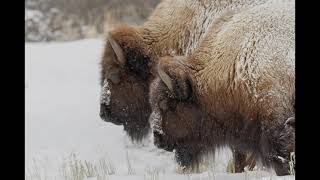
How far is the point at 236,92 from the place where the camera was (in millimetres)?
5848

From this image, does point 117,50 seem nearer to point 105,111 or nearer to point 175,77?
point 105,111

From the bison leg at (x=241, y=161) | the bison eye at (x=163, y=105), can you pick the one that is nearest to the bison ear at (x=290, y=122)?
the bison eye at (x=163, y=105)

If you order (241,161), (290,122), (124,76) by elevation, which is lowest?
(241,161)

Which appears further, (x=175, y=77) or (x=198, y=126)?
(x=198, y=126)

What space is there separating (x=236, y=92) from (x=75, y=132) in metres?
4.75

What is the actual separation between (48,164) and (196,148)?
2.44m

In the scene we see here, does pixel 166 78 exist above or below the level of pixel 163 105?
above

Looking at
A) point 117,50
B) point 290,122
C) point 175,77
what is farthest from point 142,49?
point 290,122

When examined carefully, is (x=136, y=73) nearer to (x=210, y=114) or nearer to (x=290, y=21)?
(x=210, y=114)

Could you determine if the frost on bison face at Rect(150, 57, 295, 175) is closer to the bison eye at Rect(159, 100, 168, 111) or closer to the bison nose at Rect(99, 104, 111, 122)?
the bison eye at Rect(159, 100, 168, 111)

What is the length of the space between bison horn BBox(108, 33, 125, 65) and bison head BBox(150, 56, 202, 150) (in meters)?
1.12
